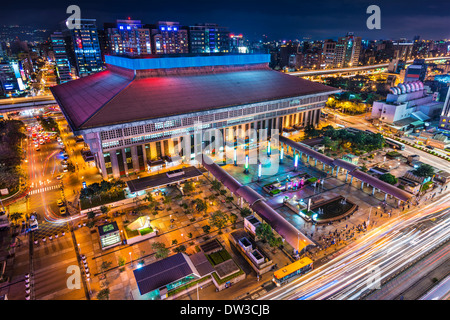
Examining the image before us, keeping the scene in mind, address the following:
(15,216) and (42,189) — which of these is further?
(42,189)

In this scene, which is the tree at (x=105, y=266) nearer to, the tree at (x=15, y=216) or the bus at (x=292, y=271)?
the tree at (x=15, y=216)

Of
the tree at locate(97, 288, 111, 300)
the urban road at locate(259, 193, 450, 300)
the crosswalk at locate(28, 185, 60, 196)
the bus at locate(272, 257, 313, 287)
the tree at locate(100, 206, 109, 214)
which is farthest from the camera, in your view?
the crosswalk at locate(28, 185, 60, 196)

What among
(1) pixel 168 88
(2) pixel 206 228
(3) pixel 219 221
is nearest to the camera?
(3) pixel 219 221

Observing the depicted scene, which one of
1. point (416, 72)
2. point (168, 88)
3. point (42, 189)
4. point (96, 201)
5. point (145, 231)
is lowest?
point (42, 189)

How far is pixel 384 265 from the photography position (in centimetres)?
4200

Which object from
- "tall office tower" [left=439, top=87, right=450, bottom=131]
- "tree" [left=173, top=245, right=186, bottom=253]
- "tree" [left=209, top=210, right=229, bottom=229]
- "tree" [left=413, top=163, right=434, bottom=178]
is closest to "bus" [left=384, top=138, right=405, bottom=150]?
"tree" [left=413, top=163, right=434, bottom=178]

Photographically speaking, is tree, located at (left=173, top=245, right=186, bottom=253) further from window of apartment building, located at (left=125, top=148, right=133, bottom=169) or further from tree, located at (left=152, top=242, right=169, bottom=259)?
window of apartment building, located at (left=125, top=148, right=133, bottom=169)

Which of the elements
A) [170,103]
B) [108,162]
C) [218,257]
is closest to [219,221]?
[218,257]

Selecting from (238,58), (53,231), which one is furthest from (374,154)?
(53,231)

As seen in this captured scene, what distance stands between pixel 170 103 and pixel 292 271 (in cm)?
5303

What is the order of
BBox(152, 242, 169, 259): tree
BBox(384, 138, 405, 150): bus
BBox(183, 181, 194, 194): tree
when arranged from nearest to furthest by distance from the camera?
BBox(152, 242, 169, 259): tree, BBox(183, 181, 194, 194): tree, BBox(384, 138, 405, 150): bus

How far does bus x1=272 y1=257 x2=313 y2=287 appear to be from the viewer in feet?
A: 128

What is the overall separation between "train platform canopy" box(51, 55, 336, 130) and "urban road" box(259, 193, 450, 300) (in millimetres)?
49303

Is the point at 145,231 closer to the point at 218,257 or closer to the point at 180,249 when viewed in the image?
the point at 180,249
